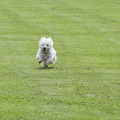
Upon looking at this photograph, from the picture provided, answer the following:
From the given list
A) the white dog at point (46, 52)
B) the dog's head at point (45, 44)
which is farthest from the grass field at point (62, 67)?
the dog's head at point (45, 44)

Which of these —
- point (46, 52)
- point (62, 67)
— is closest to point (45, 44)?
point (46, 52)

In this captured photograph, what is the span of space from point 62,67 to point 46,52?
840mm

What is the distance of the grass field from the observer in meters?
8.20

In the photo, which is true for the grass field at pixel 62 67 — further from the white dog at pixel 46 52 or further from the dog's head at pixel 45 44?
the dog's head at pixel 45 44

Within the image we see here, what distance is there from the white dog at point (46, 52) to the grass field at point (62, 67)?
33 centimetres

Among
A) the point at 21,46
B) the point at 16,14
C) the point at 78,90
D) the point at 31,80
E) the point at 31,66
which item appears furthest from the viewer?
the point at 16,14

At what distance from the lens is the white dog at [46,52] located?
12344 millimetres

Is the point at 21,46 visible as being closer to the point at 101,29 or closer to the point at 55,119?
the point at 101,29

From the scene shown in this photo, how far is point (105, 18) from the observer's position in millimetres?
27656

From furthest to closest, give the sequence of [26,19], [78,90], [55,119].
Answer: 1. [26,19]
2. [78,90]
3. [55,119]

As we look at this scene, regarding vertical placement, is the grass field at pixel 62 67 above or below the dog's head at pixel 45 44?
below

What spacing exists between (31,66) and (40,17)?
1480 centimetres

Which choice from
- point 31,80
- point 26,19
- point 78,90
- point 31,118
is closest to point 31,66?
point 31,80

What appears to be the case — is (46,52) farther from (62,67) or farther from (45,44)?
(62,67)
